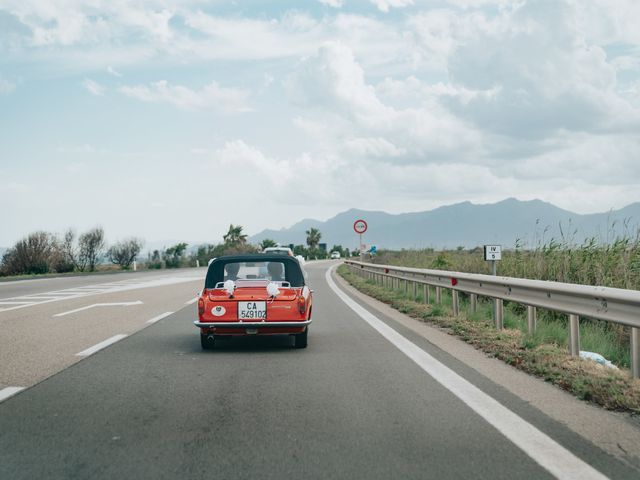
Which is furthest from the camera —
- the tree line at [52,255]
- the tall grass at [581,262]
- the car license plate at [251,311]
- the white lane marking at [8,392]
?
the tree line at [52,255]

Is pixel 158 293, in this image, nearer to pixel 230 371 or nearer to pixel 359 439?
pixel 230 371

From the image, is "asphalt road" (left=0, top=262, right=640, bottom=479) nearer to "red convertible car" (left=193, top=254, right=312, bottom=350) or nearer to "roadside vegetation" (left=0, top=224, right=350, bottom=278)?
"red convertible car" (left=193, top=254, right=312, bottom=350)

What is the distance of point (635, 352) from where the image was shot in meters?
6.31

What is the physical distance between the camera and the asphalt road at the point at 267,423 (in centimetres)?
398

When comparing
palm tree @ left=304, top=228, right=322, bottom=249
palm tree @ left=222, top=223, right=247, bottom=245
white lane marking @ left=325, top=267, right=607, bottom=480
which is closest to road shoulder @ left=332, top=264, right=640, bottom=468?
white lane marking @ left=325, top=267, right=607, bottom=480

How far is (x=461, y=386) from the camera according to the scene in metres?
6.25

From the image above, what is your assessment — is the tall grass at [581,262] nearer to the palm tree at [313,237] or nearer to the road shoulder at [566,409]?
the road shoulder at [566,409]

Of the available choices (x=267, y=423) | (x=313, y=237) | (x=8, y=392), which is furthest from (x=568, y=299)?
(x=313, y=237)

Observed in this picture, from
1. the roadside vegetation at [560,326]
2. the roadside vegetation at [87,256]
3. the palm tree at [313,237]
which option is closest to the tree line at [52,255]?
the roadside vegetation at [87,256]

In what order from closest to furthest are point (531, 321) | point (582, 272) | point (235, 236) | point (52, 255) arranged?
point (531, 321)
point (582, 272)
point (52, 255)
point (235, 236)

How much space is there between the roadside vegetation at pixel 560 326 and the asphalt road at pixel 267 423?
2.36 ft

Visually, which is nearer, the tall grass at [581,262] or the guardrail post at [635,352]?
the guardrail post at [635,352]

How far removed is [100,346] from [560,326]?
6.72 metres

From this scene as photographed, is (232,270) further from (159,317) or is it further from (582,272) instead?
(582,272)
